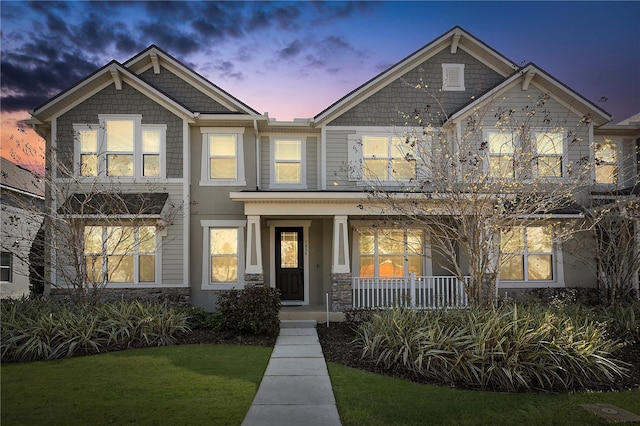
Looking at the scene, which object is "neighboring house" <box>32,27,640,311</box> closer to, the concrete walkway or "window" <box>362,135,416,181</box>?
"window" <box>362,135,416,181</box>

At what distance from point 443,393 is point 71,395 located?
5350mm

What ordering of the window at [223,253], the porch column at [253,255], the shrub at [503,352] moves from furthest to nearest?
1. the window at [223,253]
2. the porch column at [253,255]
3. the shrub at [503,352]

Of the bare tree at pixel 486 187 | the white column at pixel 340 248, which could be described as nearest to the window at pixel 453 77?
the bare tree at pixel 486 187

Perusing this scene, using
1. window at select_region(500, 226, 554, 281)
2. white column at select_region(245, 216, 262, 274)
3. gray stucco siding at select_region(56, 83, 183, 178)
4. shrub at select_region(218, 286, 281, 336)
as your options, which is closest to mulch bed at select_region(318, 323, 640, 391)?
shrub at select_region(218, 286, 281, 336)

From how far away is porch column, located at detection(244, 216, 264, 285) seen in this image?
12.2 metres

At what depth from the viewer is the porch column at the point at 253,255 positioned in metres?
12.2

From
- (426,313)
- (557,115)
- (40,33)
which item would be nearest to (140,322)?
(426,313)

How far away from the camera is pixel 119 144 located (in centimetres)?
1336

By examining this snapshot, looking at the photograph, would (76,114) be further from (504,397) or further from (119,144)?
(504,397)

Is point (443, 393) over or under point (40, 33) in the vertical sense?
under

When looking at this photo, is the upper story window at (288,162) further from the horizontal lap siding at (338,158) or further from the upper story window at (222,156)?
the upper story window at (222,156)

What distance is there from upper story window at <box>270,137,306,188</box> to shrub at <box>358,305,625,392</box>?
24.0 feet

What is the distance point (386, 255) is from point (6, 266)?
50.4 ft

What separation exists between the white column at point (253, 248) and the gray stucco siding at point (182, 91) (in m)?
4.20
